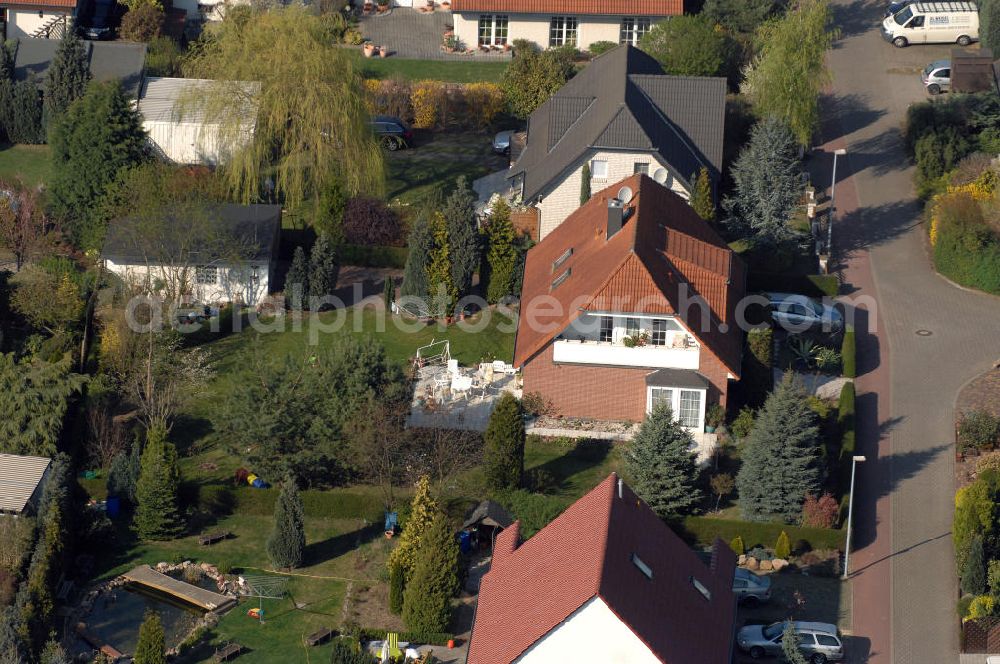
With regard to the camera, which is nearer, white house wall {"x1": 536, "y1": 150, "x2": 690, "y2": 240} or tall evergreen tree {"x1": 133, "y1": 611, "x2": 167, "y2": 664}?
tall evergreen tree {"x1": 133, "y1": 611, "x2": 167, "y2": 664}

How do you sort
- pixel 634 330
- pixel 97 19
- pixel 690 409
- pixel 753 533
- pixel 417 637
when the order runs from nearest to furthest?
pixel 417 637 < pixel 753 533 < pixel 690 409 < pixel 634 330 < pixel 97 19

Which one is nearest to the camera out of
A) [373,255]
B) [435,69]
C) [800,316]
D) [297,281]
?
[800,316]

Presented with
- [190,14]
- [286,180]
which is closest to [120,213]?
[286,180]

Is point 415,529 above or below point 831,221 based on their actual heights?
below

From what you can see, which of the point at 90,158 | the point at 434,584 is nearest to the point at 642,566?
the point at 434,584

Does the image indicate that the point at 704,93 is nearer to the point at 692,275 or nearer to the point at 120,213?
the point at 692,275

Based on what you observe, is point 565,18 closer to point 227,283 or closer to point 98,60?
point 98,60

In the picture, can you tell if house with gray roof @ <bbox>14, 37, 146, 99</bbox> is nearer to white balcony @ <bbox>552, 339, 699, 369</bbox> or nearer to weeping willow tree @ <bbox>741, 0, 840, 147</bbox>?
weeping willow tree @ <bbox>741, 0, 840, 147</bbox>

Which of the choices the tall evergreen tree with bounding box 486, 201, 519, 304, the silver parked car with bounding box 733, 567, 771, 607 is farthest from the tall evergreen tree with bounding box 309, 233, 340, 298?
the silver parked car with bounding box 733, 567, 771, 607
